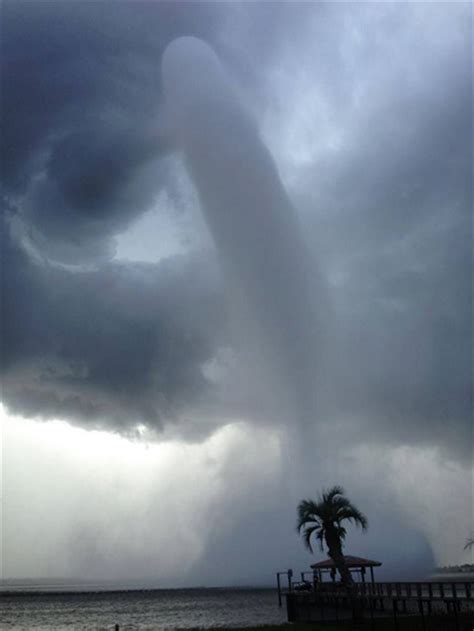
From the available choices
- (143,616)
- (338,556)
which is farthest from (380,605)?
(143,616)

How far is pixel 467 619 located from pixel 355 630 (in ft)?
24.2

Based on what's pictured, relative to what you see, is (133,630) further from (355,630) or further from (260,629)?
(355,630)

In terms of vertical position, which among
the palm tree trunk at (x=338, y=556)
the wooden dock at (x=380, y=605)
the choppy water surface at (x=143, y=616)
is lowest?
the choppy water surface at (x=143, y=616)

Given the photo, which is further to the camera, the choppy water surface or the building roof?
the choppy water surface

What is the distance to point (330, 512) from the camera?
48.9 metres

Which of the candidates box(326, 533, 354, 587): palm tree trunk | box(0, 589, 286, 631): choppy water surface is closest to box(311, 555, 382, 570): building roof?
box(326, 533, 354, 587): palm tree trunk

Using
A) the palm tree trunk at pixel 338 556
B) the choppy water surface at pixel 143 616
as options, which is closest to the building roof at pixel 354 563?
the palm tree trunk at pixel 338 556

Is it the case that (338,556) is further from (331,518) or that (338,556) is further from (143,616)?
(143,616)

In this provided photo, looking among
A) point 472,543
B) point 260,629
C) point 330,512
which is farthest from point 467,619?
point 330,512

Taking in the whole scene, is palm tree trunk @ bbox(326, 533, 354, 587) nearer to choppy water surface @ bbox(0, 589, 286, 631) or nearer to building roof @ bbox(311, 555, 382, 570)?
building roof @ bbox(311, 555, 382, 570)

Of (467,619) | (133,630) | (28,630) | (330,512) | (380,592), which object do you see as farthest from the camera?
(28,630)

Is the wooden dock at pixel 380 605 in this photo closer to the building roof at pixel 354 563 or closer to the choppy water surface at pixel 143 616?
the building roof at pixel 354 563

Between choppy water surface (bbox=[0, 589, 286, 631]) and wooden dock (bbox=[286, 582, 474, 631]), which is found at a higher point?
wooden dock (bbox=[286, 582, 474, 631])

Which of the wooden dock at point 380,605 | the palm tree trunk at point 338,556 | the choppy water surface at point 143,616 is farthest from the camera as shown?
the choppy water surface at point 143,616
